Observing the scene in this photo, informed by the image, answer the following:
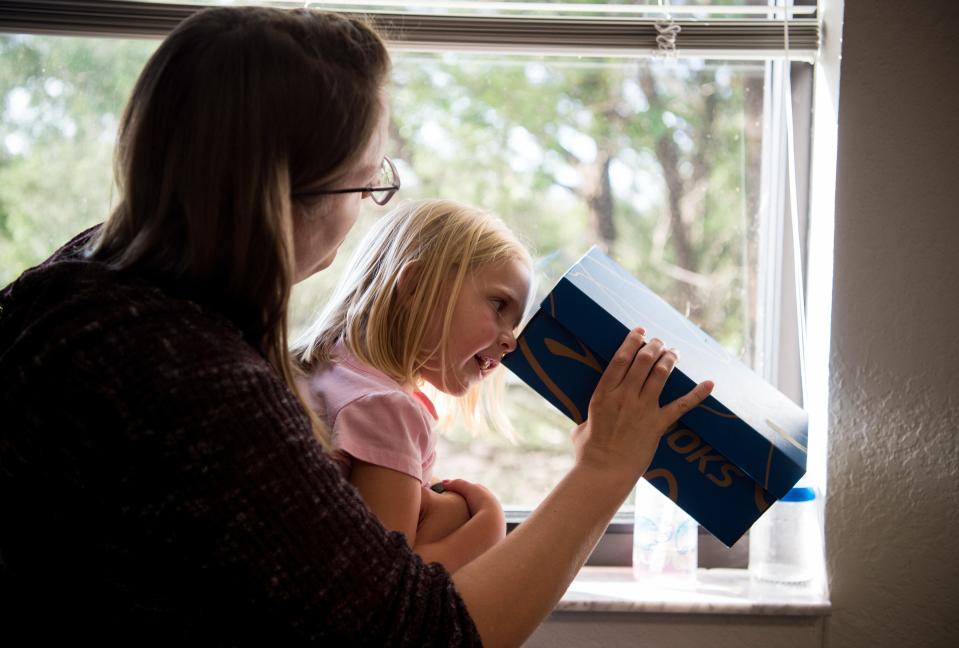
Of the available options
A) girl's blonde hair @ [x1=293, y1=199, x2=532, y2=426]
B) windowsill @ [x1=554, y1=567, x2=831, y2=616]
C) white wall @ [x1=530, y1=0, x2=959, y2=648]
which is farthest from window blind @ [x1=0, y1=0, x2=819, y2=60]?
windowsill @ [x1=554, y1=567, x2=831, y2=616]

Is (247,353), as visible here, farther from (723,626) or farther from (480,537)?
(723,626)

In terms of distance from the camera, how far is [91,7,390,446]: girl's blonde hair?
77 cm

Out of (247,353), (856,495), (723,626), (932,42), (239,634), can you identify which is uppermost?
(932,42)

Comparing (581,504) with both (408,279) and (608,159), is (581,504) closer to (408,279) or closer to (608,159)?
(408,279)

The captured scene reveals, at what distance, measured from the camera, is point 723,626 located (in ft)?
4.44

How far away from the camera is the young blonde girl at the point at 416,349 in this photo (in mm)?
1036

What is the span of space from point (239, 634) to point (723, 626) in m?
0.85

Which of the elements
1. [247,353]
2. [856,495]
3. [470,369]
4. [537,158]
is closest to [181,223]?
[247,353]

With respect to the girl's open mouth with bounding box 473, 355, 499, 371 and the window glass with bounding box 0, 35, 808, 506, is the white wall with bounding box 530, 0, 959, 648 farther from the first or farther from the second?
the girl's open mouth with bounding box 473, 355, 499, 371

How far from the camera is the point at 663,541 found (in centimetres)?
144

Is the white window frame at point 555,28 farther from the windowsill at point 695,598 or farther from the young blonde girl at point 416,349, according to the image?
the young blonde girl at point 416,349

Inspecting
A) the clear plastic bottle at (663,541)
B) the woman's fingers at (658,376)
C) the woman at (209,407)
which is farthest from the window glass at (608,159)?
the woman at (209,407)

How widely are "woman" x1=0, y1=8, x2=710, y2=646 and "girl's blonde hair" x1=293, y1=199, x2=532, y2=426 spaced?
0.30m

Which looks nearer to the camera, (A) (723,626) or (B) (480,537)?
(B) (480,537)
